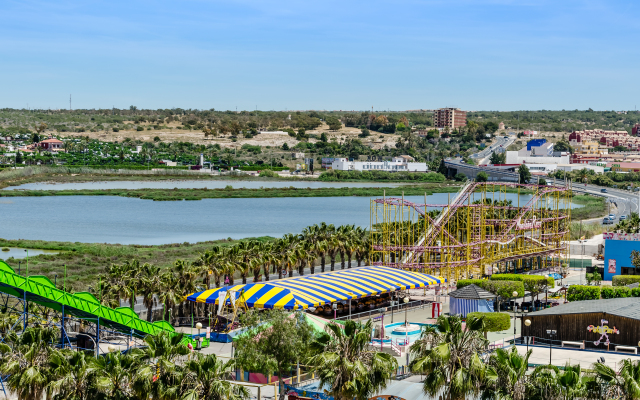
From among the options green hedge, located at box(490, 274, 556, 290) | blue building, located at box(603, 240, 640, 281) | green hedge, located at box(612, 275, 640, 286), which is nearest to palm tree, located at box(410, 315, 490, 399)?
green hedge, located at box(490, 274, 556, 290)

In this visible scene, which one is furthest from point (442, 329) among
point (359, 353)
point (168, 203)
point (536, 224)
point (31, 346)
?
point (168, 203)

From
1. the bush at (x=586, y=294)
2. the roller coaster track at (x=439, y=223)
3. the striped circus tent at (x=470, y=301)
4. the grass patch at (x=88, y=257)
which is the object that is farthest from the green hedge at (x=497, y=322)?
the grass patch at (x=88, y=257)

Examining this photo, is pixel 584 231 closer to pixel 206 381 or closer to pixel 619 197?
pixel 619 197

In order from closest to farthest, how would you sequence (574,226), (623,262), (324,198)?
(623,262), (574,226), (324,198)

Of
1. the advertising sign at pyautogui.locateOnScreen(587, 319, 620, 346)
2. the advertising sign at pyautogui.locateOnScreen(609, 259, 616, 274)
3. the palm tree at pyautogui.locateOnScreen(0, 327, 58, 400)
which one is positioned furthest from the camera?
the advertising sign at pyautogui.locateOnScreen(609, 259, 616, 274)

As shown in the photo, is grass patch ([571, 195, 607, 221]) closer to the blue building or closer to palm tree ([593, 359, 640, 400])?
the blue building

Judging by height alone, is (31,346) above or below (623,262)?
above

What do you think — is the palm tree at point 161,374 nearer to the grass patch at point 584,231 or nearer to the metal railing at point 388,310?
the metal railing at point 388,310

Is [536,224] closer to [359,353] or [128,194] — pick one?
[359,353]
